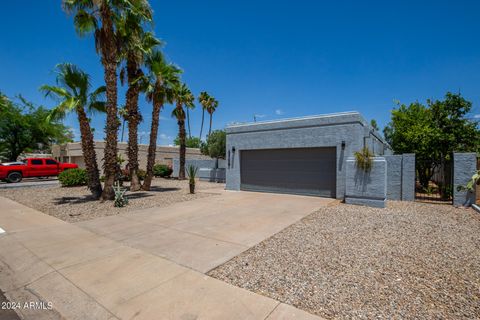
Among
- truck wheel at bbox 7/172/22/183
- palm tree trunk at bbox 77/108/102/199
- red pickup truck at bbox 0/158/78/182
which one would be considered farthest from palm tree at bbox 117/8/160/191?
truck wheel at bbox 7/172/22/183

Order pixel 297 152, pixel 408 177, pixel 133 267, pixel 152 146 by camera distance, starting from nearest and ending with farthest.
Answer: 1. pixel 133 267
2. pixel 408 177
3. pixel 297 152
4. pixel 152 146

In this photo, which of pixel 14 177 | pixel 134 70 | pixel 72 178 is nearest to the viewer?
pixel 134 70

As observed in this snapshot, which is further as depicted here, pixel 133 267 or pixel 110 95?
pixel 110 95

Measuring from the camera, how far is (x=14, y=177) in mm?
17844

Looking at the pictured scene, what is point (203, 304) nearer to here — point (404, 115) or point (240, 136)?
point (240, 136)

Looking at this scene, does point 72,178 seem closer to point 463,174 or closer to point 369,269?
point 369,269

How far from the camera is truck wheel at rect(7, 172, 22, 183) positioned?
58.0 ft

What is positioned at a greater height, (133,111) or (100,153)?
(133,111)

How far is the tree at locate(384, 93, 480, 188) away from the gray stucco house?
3.16 meters

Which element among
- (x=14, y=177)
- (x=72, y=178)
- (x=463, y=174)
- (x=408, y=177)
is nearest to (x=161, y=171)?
(x=72, y=178)

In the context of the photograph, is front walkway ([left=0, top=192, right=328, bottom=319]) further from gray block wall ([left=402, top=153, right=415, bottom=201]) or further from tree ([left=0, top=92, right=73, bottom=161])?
tree ([left=0, top=92, right=73, bottom=161])

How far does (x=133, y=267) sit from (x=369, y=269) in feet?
12.6

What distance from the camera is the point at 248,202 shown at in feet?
32.4

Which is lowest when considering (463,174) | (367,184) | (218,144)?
(367,184)
